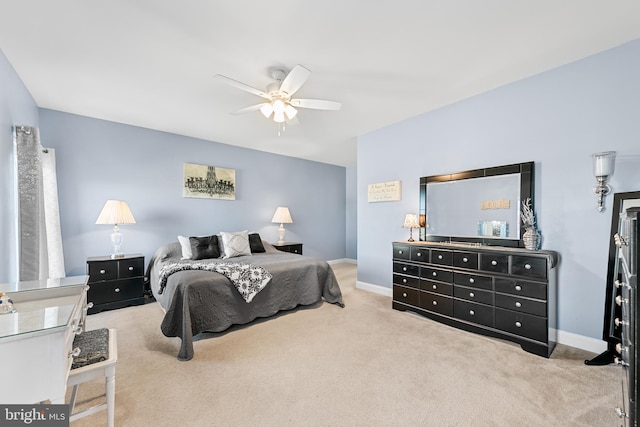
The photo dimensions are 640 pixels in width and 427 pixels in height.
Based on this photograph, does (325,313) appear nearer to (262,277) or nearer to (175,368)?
(262,277)

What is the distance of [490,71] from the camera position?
256 centimetres

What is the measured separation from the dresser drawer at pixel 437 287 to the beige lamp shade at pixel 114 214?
152 inches

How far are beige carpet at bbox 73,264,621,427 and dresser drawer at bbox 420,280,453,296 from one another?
386mm

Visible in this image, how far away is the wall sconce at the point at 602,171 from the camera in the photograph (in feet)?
7.12

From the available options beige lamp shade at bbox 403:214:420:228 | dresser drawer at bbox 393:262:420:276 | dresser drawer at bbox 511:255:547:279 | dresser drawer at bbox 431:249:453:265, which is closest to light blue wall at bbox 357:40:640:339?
dresser drawer at bbox 511:255:547:279

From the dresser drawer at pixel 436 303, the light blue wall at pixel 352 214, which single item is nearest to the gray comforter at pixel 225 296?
the dresser drawer at pixel 436 303

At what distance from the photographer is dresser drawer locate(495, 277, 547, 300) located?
2.26 metres

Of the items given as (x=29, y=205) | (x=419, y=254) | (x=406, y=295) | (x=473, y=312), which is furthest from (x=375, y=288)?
(x=29, y=205)

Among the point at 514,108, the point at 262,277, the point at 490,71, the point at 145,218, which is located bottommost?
the point at 262,277

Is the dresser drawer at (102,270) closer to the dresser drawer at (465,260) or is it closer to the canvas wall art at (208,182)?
the canvas wall art at (208,182)

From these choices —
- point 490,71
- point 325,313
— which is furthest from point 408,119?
point 325,313

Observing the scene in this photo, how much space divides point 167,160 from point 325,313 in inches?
136

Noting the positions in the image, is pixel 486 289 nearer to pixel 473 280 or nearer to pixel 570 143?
pixel 473 280

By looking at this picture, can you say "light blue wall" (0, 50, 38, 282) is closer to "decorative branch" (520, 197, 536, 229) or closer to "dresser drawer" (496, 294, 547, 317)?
"dresser drawer" (496, 294, 547, 317)
